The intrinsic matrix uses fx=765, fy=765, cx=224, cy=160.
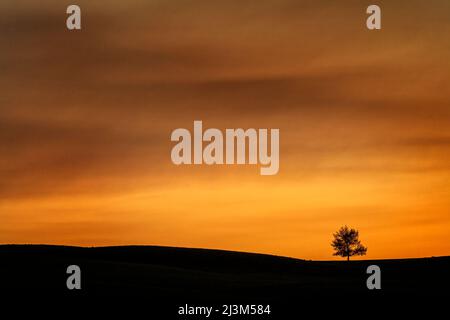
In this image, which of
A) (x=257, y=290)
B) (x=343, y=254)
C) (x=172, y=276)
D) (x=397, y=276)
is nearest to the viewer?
(x=257, y=290)

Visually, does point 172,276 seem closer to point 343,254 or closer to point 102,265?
point 102,265

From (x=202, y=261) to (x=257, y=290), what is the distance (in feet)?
116

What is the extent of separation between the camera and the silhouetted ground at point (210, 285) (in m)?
37.1

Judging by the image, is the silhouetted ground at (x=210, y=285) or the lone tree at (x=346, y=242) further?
the lone tree at (x=346, y=242)

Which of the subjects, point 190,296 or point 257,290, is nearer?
point 190,296

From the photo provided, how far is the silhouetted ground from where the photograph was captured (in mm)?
37062

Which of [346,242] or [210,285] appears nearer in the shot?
[210,285]

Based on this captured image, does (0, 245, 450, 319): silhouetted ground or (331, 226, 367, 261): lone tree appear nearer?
(0, 245, 450, 319): silhouetted ground

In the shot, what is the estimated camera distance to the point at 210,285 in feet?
161
